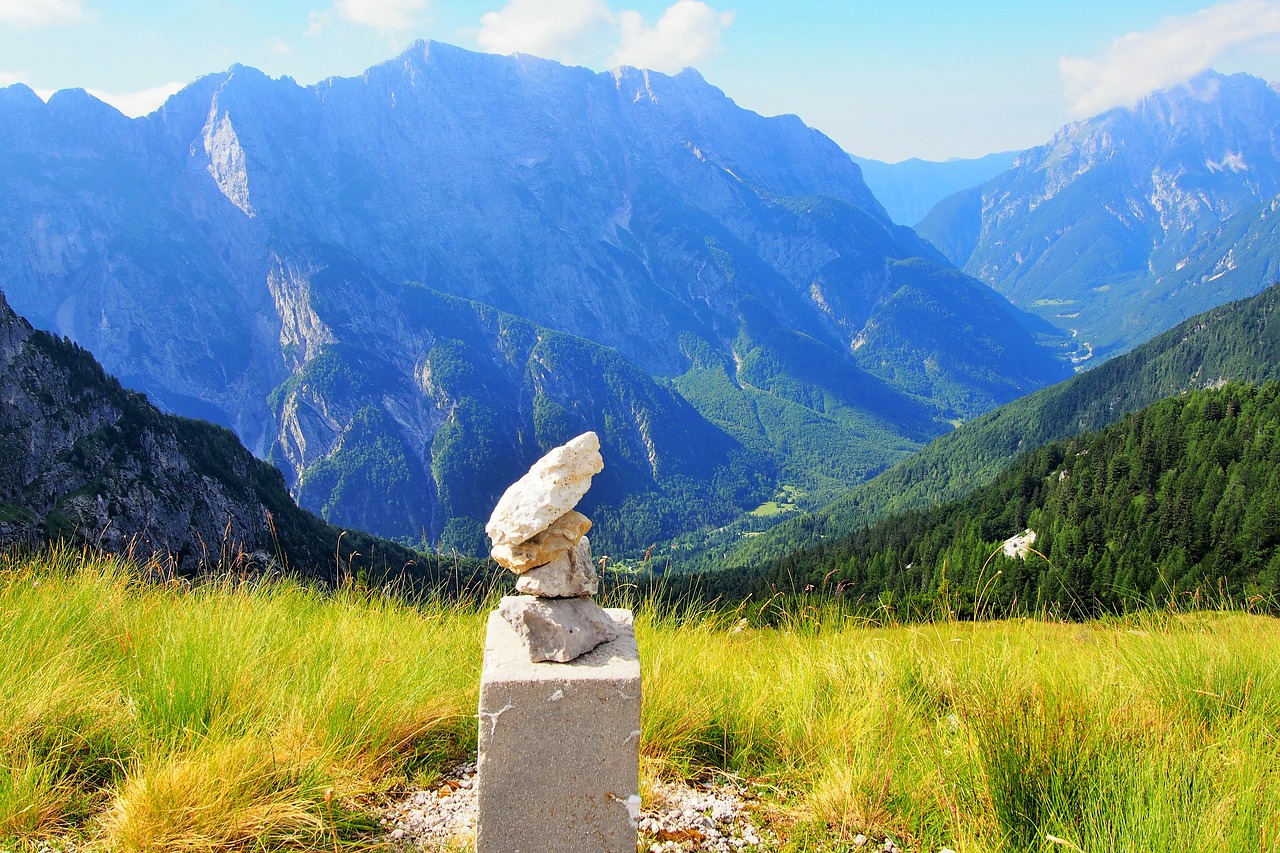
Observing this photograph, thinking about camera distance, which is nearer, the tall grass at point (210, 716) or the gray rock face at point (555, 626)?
Answer: the tall grass at point (210, 716)

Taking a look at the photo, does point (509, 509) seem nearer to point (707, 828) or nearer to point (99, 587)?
point (707, 828)

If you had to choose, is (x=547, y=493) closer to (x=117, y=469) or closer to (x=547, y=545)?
(x=547, y=545)

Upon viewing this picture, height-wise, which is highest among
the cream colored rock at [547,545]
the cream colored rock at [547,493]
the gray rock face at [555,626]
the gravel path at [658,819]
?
the cream colored rock at [547,493]

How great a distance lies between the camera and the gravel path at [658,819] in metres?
5.55

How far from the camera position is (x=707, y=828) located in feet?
19.2

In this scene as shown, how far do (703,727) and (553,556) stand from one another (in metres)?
2.68

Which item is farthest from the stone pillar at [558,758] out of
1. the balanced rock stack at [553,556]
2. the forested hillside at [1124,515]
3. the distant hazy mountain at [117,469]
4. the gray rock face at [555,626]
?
the distant hazy mountain at [117,469]

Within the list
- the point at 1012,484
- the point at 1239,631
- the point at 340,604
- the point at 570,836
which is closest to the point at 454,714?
the point at 570,836

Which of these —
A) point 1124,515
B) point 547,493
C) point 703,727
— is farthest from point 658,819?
point 1124,515

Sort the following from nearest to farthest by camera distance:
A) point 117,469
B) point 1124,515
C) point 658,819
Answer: point 658,819 → point 117,469 → point 1124,515

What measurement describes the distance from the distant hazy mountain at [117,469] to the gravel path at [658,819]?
6310 cm

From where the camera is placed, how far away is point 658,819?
5.96 metres

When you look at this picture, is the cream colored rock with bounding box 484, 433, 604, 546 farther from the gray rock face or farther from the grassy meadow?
the grassy meadow

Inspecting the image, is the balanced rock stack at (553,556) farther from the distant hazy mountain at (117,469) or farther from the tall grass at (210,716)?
the distant hazy mountain at (117,469)
